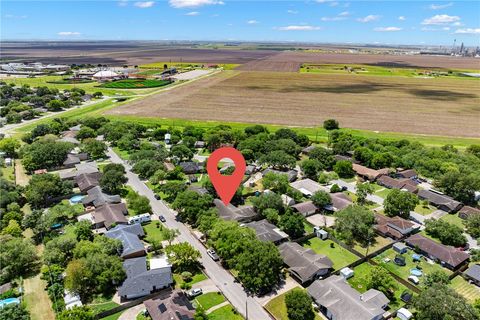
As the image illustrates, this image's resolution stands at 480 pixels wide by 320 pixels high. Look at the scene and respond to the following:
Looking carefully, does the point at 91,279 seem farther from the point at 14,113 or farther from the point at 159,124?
the point at 14,113

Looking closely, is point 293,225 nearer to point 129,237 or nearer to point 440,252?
point 440,252

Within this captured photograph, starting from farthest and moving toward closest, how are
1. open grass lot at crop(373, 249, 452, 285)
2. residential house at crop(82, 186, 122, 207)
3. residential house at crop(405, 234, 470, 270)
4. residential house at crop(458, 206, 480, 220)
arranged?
1. residential house at crop(82, 186, 122, 207)
2. residential house at crop(458, 206, 480, 220)
3. residential house at crop(405, 234, 470, 270)
4. open grass lot at crop(373, 249, 452, 285)

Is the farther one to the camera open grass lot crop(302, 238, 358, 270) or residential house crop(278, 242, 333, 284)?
open grass lot crop(302, 238, 358, 270)

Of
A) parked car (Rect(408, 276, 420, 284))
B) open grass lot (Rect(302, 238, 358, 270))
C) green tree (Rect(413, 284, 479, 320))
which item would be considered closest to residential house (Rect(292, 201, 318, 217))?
open grass lot (Rect(302, 238, 358, 270))

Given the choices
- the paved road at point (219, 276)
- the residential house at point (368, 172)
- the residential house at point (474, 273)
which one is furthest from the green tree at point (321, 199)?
the paved road at point (219, 276)

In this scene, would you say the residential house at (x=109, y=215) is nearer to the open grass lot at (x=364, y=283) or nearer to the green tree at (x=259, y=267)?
the green tree at (x=259, y=267)

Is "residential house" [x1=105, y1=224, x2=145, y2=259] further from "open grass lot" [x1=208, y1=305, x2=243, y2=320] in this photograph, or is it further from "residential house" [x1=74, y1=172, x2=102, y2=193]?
"residential house" [x1=74, y1=172, x2=102, y2=193]
